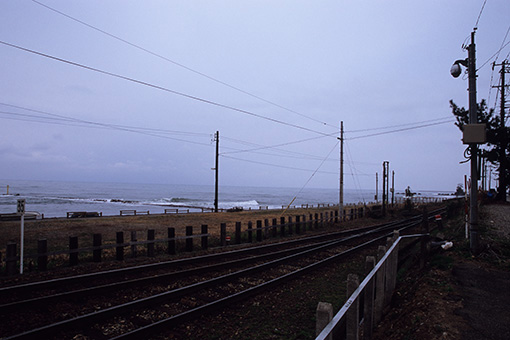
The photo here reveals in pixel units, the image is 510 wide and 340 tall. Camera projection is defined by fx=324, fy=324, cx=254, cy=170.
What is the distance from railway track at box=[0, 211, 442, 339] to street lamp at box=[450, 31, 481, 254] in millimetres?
4555

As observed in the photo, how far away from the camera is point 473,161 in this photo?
30.7 ft

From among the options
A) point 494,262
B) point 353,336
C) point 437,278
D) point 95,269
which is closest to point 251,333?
point 353,336

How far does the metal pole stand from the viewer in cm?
884

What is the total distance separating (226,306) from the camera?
661 centimetres

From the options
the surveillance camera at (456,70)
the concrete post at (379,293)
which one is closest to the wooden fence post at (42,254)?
the concrete post at (379,293)

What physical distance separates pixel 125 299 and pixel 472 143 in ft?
32.1

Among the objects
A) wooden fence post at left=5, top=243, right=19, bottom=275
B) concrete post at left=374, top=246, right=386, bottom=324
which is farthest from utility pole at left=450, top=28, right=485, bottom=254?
wooden fence post at left=5, top=243, right=19, bottom=275

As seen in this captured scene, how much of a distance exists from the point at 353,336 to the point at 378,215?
3080 cm

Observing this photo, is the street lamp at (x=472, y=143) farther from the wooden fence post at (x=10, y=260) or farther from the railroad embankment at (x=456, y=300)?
the wooden fence post at (x=10, y=260)

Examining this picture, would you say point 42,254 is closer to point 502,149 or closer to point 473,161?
point 473,161

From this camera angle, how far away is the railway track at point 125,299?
5.30 m

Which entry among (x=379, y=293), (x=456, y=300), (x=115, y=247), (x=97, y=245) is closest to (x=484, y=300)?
(x=456, y=300)

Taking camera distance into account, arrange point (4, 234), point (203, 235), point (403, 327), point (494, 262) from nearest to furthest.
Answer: point (403, 327) < point (494, 262) < point (203, 235) < point (4, 234)

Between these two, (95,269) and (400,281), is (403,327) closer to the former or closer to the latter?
(400,281)
